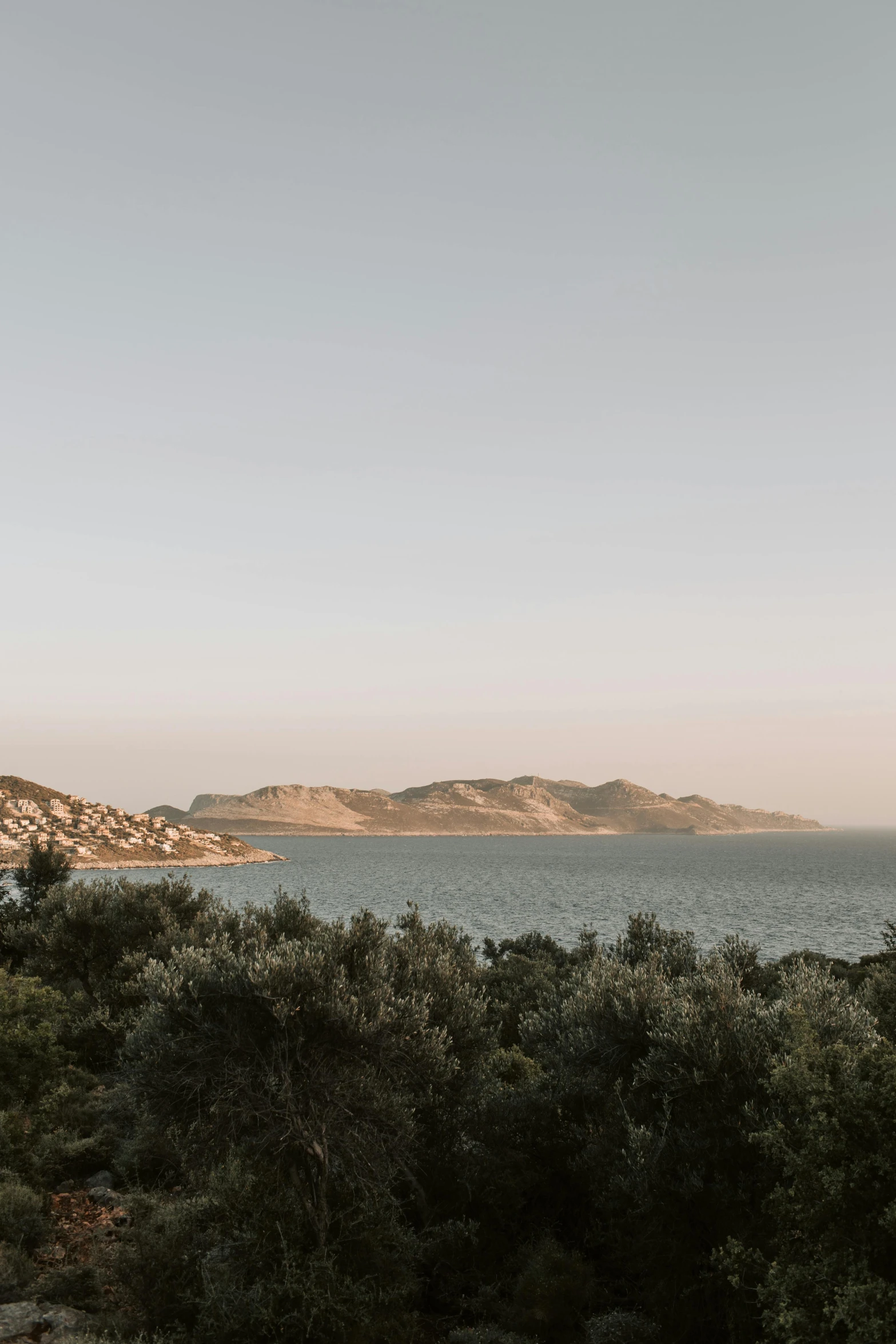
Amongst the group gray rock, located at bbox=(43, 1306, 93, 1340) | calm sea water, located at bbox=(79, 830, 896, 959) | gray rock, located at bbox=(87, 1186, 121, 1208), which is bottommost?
calm sea water, located at bbox=(79, 830, 896, 959)

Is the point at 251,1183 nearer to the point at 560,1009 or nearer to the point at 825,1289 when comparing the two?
the point at 560,1009

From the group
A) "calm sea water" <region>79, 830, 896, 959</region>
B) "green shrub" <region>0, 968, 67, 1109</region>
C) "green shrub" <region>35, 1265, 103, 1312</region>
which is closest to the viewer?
"green shrub" <region>35, 1265, 103, 1312</region>

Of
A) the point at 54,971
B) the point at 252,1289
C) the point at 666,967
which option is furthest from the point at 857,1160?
the point at 54,971

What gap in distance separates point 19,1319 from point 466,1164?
7908mm

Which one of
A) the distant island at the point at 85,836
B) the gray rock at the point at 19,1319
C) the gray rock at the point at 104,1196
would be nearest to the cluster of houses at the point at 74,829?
the distant island at the point at 85,836

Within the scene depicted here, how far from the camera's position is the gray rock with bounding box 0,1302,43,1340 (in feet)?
36.1

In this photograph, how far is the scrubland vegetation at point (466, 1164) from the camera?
31.1 ft

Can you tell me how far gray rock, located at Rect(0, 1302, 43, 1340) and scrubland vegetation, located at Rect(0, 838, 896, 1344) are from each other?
75cm

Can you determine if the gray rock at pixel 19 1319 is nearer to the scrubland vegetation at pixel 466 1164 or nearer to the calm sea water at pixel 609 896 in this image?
the scrubland vegetation at pixel 466 1164

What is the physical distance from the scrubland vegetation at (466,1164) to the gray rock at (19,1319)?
0.75 metres

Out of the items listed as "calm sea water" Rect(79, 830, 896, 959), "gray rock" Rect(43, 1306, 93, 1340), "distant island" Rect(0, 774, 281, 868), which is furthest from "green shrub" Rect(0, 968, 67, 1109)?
"distant island" Rect(0, 774, 281, 868)

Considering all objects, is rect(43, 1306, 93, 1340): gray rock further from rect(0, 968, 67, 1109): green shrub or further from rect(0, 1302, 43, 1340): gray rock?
rect(0, 968, 67, 1109): green shrub

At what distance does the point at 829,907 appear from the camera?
101750 millimetres

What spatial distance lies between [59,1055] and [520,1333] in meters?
16.1
